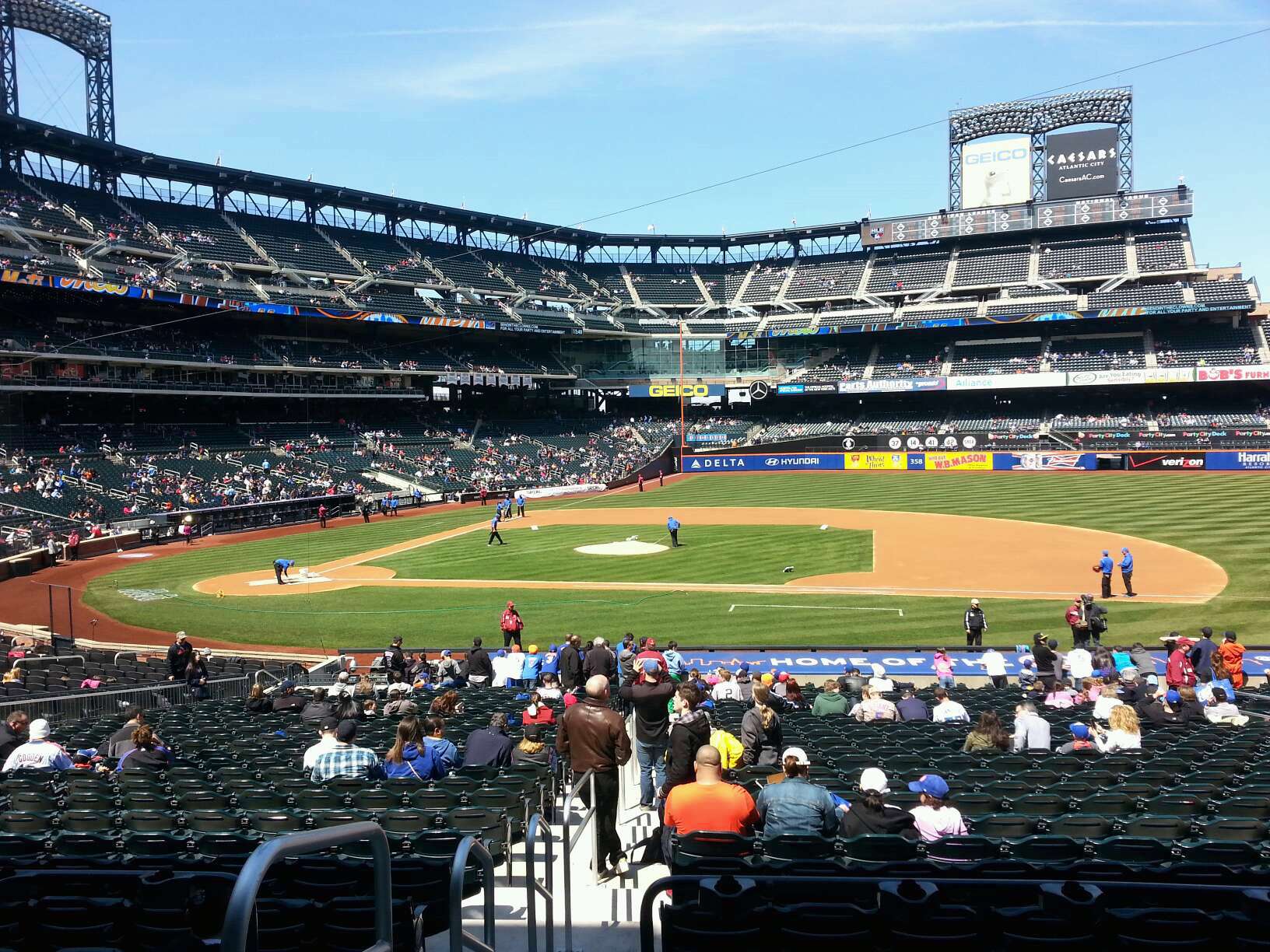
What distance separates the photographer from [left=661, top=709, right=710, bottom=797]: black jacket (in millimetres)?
7941

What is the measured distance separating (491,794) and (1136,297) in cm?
8182

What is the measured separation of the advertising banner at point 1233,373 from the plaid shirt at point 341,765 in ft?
247

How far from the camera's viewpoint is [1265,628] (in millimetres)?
22016

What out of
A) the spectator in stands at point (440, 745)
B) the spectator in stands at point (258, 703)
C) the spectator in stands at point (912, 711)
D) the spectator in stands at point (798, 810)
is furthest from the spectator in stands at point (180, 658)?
the spectator in stands at point (798, 810)

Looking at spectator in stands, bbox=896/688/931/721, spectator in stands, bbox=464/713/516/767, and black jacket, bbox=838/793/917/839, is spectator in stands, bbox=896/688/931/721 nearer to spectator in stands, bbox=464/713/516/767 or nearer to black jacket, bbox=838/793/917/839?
spectator in stands, bbox=464/713/516/767

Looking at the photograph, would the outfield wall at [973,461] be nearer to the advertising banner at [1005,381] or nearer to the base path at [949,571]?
the advertising banner at [1005,381]

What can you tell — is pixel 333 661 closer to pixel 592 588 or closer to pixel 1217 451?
pixel 592 588

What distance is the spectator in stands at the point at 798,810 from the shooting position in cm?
621

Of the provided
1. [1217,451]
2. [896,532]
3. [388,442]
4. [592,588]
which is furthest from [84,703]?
[1217,451]

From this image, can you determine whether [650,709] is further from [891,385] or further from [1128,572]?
[891,385]

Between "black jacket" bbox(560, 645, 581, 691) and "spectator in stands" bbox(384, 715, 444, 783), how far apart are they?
726 centimetres

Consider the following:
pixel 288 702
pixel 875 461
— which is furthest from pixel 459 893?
pixel 875 461

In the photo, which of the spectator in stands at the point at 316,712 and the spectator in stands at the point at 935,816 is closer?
the spectator in stands at the point at 935,816

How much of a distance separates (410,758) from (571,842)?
180 cm
